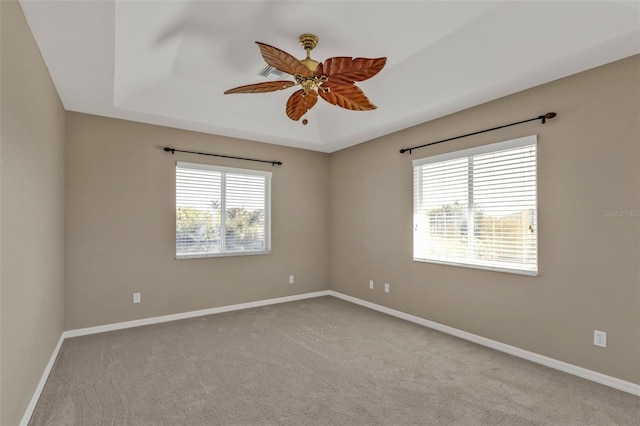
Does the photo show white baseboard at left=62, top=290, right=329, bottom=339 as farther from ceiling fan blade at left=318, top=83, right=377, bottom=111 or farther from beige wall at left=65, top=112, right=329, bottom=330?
ceiling fan blade at left=318, top=83, right=377, bottom=111

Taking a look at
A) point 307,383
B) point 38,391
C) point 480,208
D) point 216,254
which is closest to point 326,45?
point 480,208

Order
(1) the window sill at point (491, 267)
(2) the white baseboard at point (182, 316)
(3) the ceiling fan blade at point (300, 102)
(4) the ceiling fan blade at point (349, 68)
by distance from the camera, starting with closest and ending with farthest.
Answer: (4) the ceiling fan blade at point (349, 68), (3) the ceiling fan blade at point (300, 102), (1) the window sill at point (491, 267), (2) the white baseboard at point (182, 316)

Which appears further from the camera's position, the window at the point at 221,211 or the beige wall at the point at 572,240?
the window at the point at 221,211

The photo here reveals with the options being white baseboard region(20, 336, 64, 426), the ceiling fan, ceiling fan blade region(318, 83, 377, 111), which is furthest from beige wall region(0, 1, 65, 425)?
ceiling fan blade region(318, 83, 377, 111)

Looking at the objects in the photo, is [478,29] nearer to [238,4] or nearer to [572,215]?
[572,215]

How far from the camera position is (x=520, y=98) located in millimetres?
3275

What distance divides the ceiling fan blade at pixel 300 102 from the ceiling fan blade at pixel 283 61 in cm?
37

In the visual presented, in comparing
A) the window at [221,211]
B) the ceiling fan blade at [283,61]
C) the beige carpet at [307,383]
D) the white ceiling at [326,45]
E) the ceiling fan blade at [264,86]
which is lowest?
the beige carpet at [307,383]

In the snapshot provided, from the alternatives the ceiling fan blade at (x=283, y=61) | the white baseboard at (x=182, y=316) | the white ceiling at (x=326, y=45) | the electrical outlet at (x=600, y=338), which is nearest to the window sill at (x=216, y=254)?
the white baseboard at (x=182, y=316)

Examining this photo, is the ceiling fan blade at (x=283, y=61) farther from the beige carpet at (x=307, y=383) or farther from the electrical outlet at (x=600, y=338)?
the electrical outlet at (x=600, y=338)

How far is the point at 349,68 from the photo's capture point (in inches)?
93.0

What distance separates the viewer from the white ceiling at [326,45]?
91.7 inches

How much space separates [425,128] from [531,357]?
274cm

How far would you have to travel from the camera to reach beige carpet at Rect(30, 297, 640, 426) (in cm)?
224
